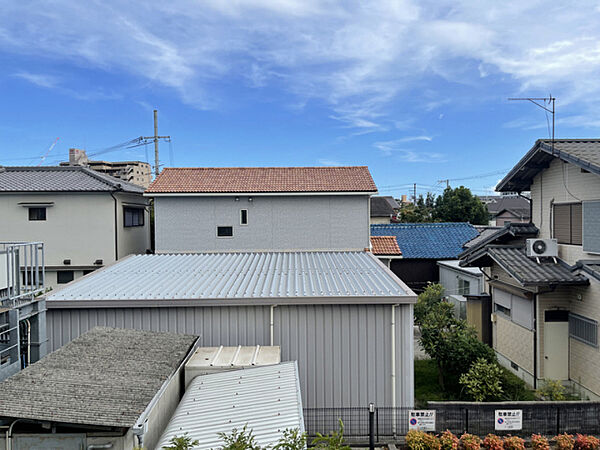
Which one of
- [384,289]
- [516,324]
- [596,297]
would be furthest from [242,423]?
[516,324]

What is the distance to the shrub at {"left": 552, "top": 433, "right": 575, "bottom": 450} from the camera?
694 cm

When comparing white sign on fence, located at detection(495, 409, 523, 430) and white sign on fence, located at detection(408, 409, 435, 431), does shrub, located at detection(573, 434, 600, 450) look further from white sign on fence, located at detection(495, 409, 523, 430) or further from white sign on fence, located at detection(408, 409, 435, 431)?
white sign on fence, located at detection(408, 409, 435, 431)

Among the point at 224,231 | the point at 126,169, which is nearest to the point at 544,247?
the point at 224,231

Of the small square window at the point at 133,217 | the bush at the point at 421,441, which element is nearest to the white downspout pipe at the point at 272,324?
the bush at the point at 421,441

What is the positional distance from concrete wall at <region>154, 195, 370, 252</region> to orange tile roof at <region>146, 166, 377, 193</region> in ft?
1.18

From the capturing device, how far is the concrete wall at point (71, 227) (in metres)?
16.9

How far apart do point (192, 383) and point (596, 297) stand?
8397mm

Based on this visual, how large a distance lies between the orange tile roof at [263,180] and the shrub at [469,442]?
34.7 feet

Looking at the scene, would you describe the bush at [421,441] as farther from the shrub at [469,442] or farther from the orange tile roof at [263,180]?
the orange tile roof at [263,180]

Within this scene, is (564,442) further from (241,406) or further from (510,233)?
(510,233)

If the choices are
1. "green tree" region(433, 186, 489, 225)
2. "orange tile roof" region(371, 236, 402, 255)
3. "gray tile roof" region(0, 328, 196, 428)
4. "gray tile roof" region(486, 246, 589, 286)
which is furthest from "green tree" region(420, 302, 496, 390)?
"green tree" region(433, 186, 489, 225)

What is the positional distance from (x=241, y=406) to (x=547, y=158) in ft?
32.3

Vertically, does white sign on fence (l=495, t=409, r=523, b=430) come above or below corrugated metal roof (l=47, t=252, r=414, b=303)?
below

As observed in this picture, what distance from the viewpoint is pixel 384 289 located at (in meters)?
8.04
